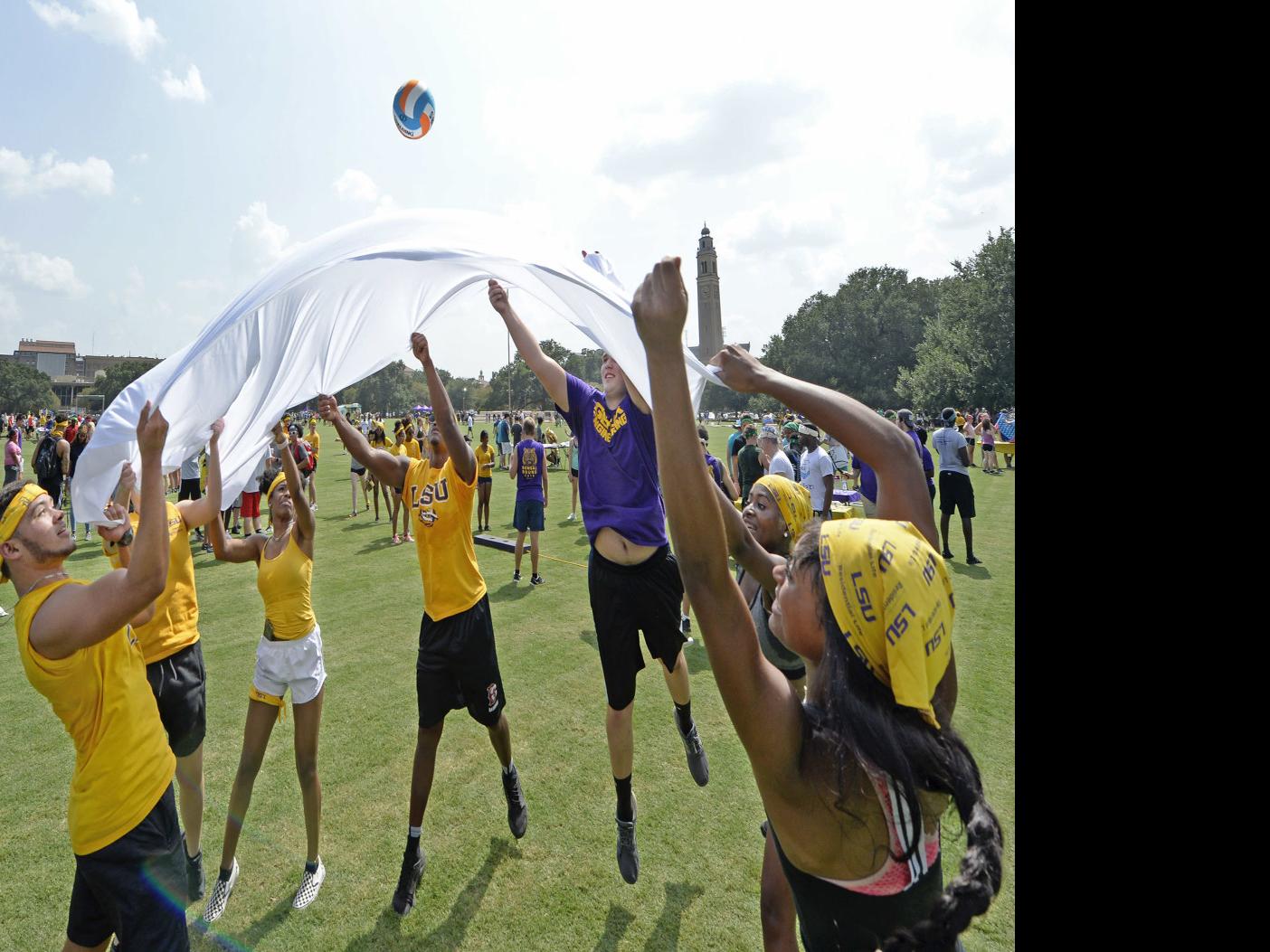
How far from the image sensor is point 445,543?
410 cm

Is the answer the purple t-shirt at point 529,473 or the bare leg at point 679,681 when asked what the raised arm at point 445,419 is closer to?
the bare leg at point 679,681

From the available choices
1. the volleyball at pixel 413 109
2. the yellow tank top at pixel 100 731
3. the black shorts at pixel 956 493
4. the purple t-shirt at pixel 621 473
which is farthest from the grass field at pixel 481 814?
the volleyball at pixel 413 109

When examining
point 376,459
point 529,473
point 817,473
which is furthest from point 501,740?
point 817,473

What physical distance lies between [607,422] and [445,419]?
3.11 ft

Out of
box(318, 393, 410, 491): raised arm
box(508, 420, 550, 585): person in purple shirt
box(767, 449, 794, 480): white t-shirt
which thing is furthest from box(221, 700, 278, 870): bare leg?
box(767, 449, 794, 480): white t-shirt

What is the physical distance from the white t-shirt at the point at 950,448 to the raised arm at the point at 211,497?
390 inches

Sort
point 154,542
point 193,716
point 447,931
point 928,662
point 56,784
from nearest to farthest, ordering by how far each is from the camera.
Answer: point 928,662 < point 154,542 < point 447,931 < point 193,716 < point 56,784


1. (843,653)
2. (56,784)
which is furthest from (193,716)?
(843,653)

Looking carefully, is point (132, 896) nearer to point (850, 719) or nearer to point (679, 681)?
point (850, 719)
